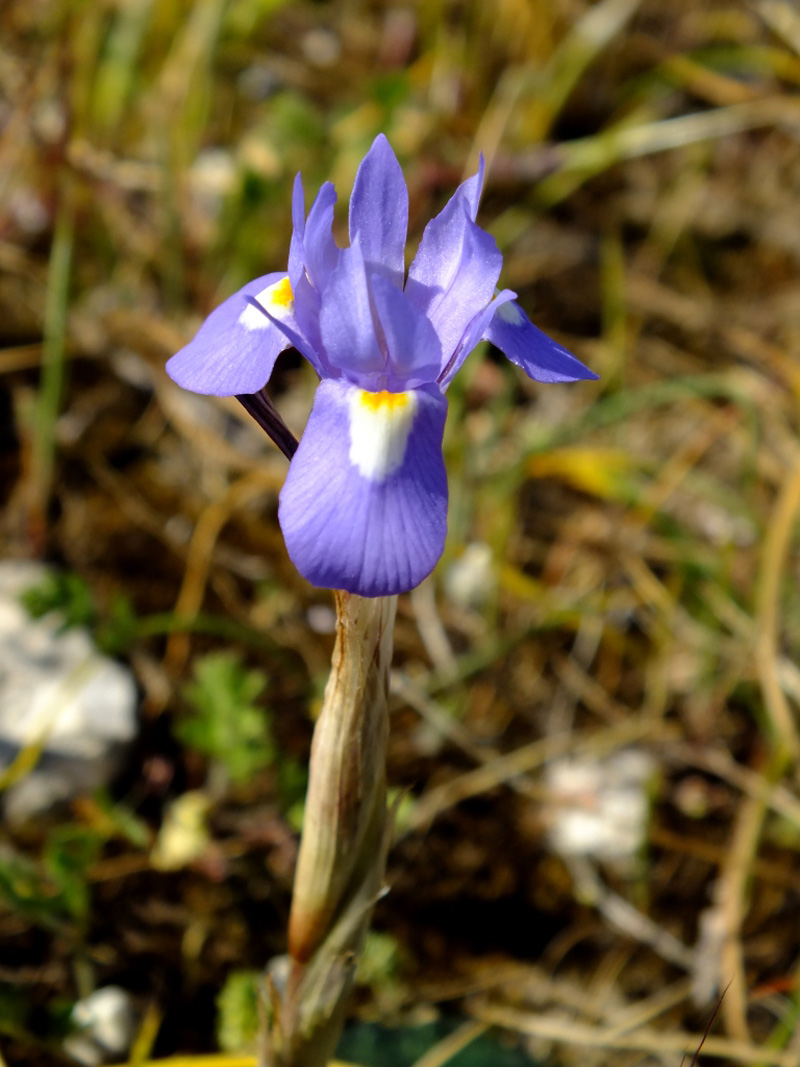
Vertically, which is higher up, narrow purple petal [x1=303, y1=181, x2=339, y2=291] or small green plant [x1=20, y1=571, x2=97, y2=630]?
narrow purple petal [x1=303, y1=181, x2=339, y2=291]

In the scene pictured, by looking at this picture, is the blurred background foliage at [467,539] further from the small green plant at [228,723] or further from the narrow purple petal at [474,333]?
the narrow purple petal at [474,333]

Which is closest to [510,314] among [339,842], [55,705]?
[339,842]

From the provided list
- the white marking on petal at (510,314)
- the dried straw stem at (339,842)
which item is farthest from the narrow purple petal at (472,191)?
the dried straw stem at (339,842)

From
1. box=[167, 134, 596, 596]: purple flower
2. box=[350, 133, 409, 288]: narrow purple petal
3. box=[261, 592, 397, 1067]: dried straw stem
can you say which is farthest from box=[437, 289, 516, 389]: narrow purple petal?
box=[261, 592, 397, 1067]: dried straw stem

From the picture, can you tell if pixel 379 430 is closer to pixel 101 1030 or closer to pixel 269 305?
pixel 269 305

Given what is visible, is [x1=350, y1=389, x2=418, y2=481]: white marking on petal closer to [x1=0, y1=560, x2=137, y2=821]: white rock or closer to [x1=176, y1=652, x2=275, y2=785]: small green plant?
[x1=176, y1=652, x2=275, y2=785]: small green plant

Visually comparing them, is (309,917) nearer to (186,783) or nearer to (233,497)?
(186,783)
